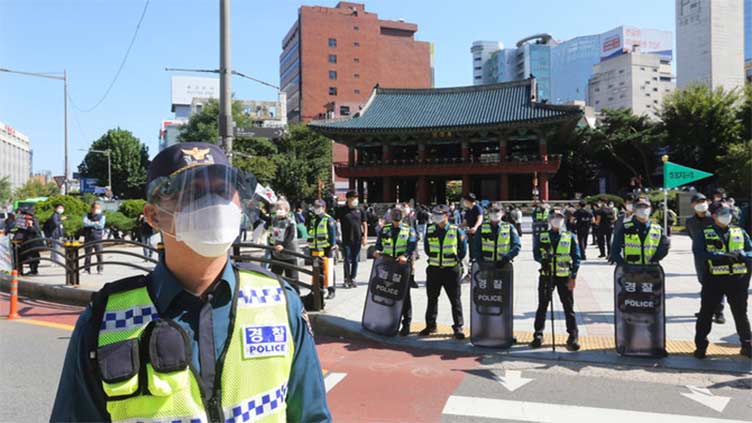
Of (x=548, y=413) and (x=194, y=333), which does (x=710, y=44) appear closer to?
(x=548, y=413)

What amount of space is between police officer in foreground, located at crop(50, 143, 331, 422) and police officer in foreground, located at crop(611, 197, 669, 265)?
619 cm

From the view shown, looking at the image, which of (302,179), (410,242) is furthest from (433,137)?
(410,242)

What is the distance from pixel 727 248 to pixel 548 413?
3.46 meters

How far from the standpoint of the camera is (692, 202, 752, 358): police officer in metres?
6.45

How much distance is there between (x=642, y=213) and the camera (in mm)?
7059

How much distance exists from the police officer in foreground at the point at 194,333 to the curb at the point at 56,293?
31.4ft

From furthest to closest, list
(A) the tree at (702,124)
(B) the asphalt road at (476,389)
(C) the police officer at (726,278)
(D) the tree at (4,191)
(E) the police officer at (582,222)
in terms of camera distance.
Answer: (D) the tree at (4,191)
(A) the tree at (702,124)
(E) the police officer at (582,222)
(C) the police officer at (726,278)
(B) the asphalt road at (476,389)

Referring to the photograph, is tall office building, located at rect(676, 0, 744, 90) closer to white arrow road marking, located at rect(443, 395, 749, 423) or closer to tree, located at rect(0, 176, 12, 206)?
white arrow road marking, located at rect(443, 395, 749, 423)

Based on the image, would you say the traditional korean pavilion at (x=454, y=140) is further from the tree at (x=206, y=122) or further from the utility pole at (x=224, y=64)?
the utility pole at (x=224, y=64)

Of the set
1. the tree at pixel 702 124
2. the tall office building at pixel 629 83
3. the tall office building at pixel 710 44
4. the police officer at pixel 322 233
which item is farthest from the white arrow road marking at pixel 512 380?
the tall office building at pixel 629 83

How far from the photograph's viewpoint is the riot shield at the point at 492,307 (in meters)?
7.09

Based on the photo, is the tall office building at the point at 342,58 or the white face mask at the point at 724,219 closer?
the white face mask at the point at 724,219

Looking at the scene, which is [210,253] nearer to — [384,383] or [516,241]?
[384,383]

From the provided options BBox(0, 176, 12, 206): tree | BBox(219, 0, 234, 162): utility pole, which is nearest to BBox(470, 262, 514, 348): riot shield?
BBox(219, 0, 234, 162): utility pole
